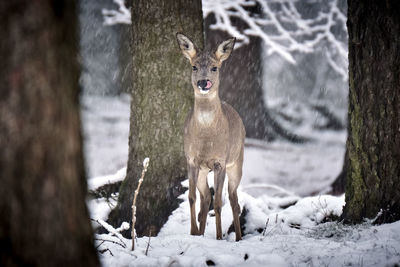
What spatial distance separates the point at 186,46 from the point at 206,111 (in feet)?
2.84

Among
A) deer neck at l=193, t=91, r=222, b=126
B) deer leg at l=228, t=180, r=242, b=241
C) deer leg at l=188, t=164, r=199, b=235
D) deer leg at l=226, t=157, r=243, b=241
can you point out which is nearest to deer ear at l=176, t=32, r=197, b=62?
deer neck at l=193, t=91, r=222, b=126

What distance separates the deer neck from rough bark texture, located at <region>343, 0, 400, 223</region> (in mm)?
1590

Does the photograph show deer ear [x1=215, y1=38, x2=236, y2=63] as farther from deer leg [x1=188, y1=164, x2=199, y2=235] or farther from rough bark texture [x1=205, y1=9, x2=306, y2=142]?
rough bark texture [x1=205, y1=9, x2=306, y2=142]

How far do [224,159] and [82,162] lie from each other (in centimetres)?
334

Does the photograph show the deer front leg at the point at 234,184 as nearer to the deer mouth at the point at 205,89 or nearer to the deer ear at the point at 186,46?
the deer mouth at the point at 205,89

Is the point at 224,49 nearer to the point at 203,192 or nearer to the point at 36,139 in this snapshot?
the point at 203,192

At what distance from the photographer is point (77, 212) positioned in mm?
2240

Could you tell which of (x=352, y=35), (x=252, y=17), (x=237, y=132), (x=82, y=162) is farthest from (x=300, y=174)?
(x=82, y=162)

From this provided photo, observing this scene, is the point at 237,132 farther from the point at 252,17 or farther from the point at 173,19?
the point at 252,17

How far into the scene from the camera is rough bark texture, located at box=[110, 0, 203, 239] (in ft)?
20.1

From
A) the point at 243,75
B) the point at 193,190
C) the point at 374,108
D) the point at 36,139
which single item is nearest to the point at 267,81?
the point at 243,75

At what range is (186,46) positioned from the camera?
5691 millimetres

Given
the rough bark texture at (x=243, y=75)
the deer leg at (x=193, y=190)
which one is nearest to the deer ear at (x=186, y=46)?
the deer leg at (x=193, y=190)

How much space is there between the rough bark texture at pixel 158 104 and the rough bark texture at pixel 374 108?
7.67 feet
